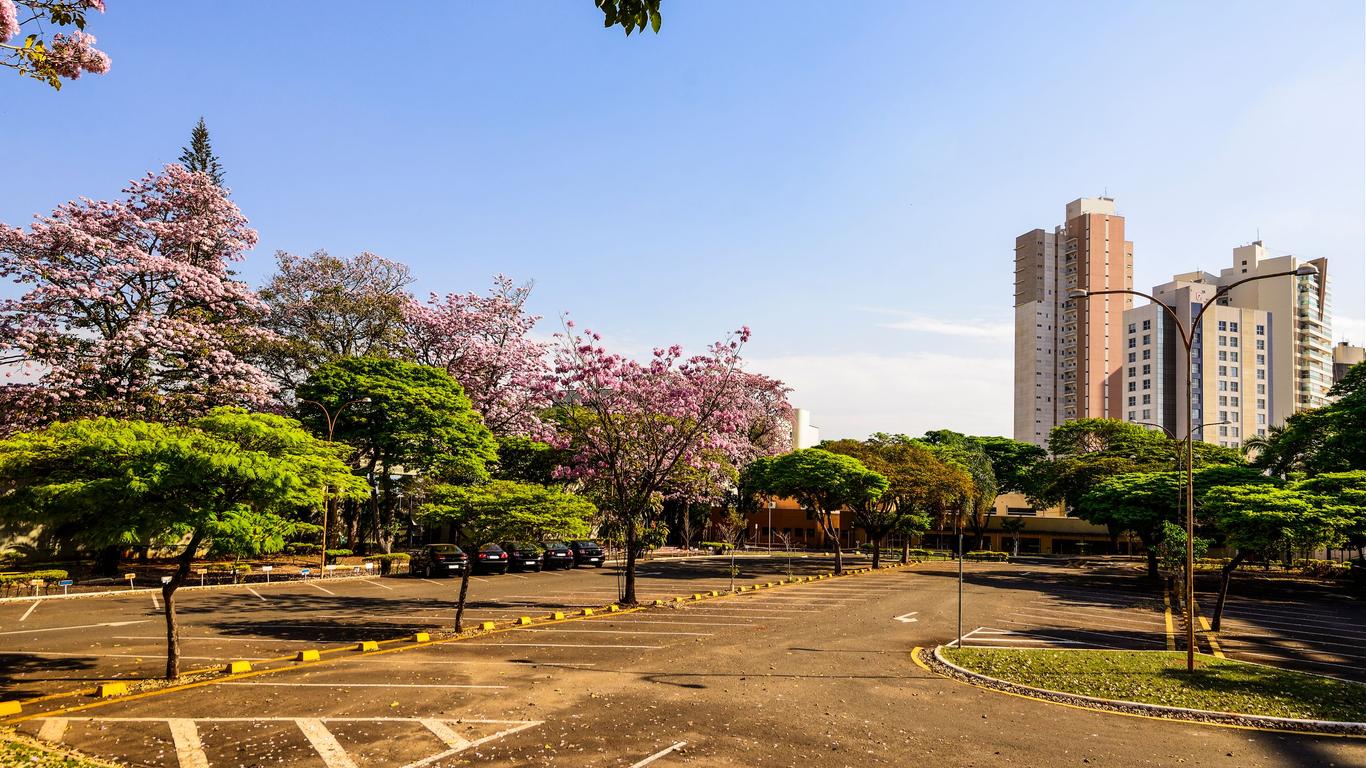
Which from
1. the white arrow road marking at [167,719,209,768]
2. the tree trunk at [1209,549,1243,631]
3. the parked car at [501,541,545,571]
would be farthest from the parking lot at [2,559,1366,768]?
the parked car at [501,541,545,571]

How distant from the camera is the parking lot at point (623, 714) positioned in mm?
11570

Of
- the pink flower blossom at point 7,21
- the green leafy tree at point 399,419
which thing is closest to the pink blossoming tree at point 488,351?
the green leafy tree at point 399,419

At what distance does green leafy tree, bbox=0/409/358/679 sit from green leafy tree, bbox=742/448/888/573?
101ft

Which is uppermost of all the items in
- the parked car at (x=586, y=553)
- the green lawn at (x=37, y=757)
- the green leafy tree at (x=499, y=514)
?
the green leafy tree at (x=499, y=514)

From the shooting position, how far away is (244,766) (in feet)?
35.3

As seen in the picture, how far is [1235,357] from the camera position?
4648 inches

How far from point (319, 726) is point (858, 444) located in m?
43.9

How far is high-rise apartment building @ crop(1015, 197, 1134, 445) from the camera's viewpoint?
126938 mm

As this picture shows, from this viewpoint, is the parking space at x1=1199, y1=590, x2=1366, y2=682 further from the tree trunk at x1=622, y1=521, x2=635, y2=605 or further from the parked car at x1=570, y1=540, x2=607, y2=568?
the parked car at x1=570, y1=540, x2=607, y2=568

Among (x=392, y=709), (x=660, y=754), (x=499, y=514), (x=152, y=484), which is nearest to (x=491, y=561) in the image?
(x=499, y=514)

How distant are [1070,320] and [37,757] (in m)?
141

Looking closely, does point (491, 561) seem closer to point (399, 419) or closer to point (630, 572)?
point (399, 419)

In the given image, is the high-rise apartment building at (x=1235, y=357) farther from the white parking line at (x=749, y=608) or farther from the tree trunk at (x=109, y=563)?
the tree trunk at (x=109, y=563)

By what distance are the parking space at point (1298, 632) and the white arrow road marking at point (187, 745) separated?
73.3ft
